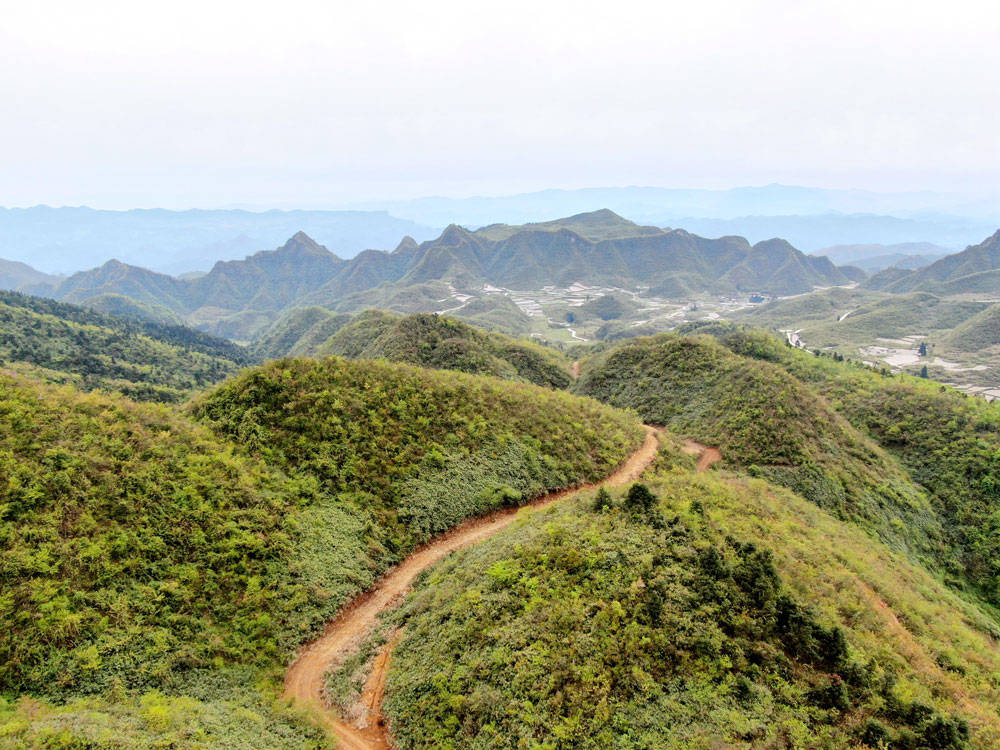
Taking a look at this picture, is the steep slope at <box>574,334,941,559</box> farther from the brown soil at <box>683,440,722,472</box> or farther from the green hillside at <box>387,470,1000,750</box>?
the green hillside at <box>387,470,1000,750</box>

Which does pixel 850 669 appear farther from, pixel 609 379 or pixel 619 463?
pixel 609 379

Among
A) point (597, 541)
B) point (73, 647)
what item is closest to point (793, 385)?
point (597, 541)

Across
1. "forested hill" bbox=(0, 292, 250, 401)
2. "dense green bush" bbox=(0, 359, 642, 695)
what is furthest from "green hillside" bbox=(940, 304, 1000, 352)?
"forested hill" bbox=(0, 292, 250, 401)

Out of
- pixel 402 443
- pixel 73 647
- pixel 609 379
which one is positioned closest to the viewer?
pixel 73 647

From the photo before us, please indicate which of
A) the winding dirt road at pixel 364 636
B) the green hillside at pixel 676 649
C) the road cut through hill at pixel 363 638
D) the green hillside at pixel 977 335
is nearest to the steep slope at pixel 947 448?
the green hillside at pixel 676 649

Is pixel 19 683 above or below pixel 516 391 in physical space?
below

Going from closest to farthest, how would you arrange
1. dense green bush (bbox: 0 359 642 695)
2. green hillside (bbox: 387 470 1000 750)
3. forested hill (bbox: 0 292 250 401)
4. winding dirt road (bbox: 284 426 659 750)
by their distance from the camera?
green hillside (bbox: 387 470 1000 750)
winding dirt road (bbox: 284 426 659 750)
dense green bush (bbox: 0 359 642 695)
forested hill (bbox: 0 292 250 401)

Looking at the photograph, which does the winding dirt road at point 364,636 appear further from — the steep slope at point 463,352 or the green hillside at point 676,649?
the steep slope at point 463,352
